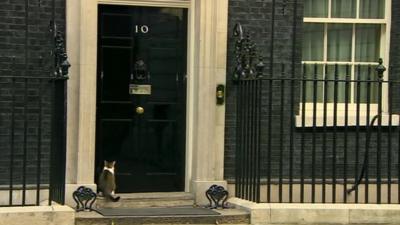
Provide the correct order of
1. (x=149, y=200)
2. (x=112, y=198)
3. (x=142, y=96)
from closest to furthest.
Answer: (x=112, y=198)
(x=149, y=200)
(x=142, y=96)

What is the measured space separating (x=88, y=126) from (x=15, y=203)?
1192 millimetres

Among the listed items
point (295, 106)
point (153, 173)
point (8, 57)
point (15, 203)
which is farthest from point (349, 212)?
point (8, 57)

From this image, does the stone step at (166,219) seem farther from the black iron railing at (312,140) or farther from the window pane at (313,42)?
the window pane at (313,42)

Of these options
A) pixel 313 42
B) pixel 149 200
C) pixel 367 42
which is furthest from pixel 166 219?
pixel 367 42

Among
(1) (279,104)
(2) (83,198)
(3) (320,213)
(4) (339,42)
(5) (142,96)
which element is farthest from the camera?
(4) (339,42)

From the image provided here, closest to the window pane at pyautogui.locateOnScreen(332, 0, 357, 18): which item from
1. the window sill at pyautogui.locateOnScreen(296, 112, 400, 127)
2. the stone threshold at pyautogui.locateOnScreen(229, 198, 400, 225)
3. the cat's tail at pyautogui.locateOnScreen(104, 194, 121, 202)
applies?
the window sill at pyautogui.locateOnScreen(296, 112, 400, 127)

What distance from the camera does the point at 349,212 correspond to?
721 centimetres

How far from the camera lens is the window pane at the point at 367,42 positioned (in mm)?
8648

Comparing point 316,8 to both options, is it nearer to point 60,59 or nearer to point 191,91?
point 191,91

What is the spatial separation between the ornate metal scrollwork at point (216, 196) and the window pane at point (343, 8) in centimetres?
281

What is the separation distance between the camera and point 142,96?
26.3ft

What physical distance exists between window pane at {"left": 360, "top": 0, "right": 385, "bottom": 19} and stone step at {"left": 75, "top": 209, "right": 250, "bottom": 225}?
3285 mm

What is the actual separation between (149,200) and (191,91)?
1.45 m

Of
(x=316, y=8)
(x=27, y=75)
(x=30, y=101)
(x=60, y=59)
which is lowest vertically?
(x=30, y=101)
